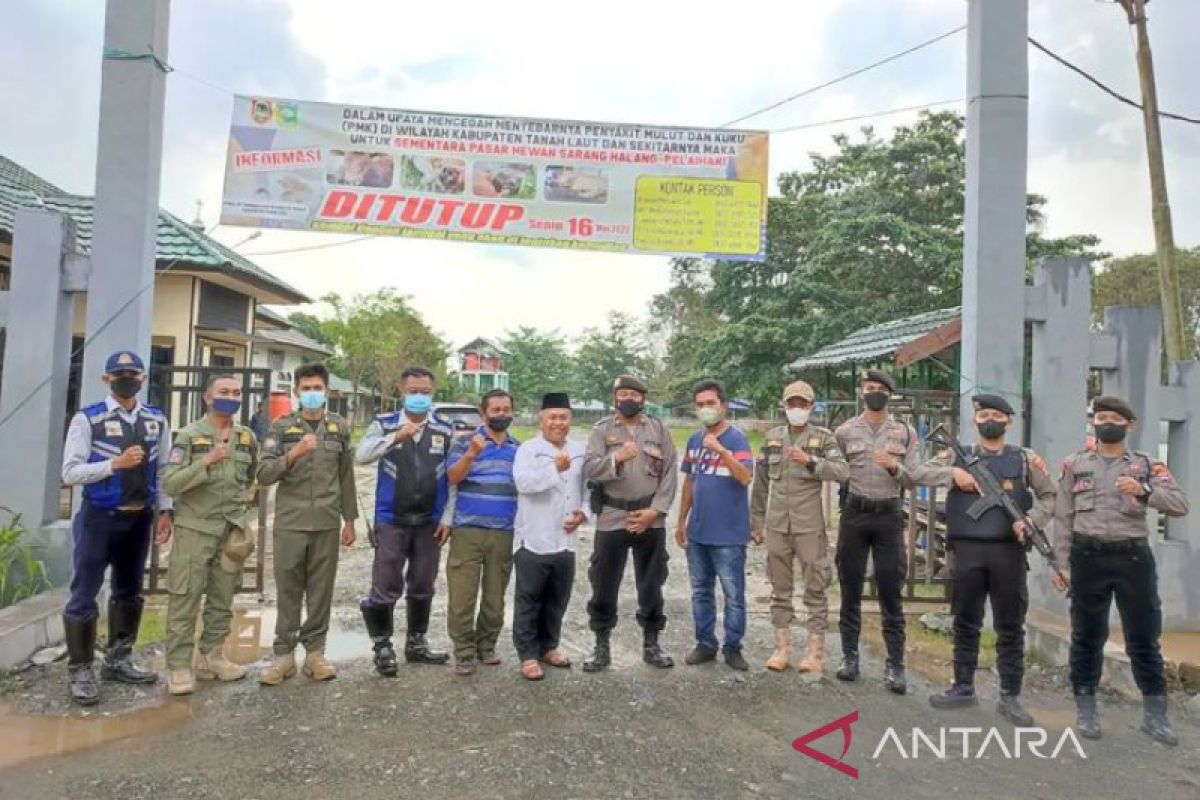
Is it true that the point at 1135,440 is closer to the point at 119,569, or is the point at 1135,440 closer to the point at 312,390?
the point at 312,390

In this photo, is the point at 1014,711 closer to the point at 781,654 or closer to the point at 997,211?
the point at 781,654

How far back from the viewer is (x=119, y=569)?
4.16m

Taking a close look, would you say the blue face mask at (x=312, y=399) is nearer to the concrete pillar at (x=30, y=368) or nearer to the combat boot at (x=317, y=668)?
the combat boot at (x=317, y=668)

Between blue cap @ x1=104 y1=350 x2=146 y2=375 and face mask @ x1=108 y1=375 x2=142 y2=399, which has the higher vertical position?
blue cap @ x1=104 y1=350 x2=146 y2=375

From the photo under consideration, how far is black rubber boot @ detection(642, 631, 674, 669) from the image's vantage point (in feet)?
15.0

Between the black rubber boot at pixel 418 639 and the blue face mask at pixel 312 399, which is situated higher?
the blue face mask at pixel 312 399

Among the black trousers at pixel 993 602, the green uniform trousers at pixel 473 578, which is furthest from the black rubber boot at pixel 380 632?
the black trousers at pixel 993 602

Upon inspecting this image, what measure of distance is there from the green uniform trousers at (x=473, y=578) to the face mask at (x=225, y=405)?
1450mm

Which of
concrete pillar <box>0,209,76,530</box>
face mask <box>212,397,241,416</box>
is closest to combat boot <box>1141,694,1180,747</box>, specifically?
face mask <box>212,397,241,416</box>

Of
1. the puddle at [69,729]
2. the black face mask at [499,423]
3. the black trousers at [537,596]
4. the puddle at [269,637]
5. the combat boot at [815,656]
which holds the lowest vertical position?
the puddle at [69,729]

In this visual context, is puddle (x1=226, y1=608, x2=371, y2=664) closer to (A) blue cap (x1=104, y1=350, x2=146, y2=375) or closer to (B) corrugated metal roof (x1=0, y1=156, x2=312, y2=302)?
(A) blue cap (x1=104, y1=350, x2=146, y2=375)

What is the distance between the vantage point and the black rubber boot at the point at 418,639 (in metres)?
4.53

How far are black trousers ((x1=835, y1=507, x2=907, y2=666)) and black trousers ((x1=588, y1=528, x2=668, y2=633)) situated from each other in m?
1.14

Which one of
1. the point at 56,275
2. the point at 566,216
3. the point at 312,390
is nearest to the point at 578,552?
the point at 566,216
